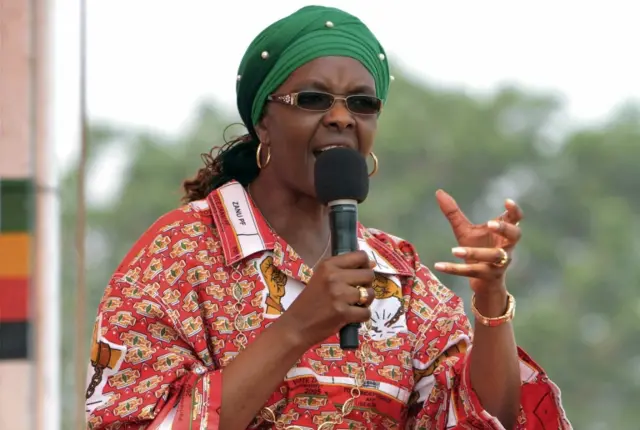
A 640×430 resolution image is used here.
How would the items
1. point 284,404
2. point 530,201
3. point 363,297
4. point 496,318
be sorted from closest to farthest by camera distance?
1. point 363,297
2. point 496,318
3. point 284,404
4. point 530,201

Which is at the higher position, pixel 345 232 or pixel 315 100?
pixel 315 100

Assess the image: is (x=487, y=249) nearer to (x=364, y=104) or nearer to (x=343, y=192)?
(x=343, y=192)

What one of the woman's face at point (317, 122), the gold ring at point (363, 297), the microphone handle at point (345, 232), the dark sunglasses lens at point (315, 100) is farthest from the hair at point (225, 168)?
the gold ring at point (363, 297)

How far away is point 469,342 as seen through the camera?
3174 mm

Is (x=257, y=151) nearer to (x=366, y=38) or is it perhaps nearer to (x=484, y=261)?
(x=366, y=38)

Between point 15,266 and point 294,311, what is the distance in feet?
2.57

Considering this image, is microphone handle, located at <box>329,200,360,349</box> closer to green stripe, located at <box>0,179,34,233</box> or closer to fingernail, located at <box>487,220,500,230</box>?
fingernail, located at <box>487,220,500,230</box>

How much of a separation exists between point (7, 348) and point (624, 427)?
13.8 metres

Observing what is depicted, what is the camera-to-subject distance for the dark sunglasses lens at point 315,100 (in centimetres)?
297

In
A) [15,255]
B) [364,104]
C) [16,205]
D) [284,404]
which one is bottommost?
[284,404]

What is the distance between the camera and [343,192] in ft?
8.64

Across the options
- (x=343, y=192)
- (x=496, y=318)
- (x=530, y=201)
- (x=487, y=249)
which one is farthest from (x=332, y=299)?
(x=530, y=201)

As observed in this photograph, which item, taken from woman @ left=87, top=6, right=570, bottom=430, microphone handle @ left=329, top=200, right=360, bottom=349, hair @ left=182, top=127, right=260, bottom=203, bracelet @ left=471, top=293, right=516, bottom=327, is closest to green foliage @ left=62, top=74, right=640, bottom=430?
hair @ left=182, top=127, right=260, bottom=203

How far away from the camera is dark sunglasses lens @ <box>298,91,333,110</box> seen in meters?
2.97
